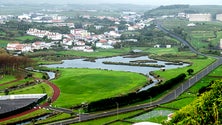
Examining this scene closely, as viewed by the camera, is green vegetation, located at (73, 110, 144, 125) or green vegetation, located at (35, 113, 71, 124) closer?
green vegetation, located at (73, 110, 144, 125)

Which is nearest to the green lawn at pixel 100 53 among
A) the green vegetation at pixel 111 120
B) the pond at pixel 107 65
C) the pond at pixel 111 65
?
the pond at pixel 111 65

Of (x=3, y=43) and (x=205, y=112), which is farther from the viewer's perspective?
(x=3, y=43)

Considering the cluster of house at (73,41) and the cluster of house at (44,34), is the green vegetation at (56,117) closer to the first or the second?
the cluster of house at (73,41)

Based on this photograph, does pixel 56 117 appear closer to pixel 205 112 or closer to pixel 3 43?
pixel 205 112

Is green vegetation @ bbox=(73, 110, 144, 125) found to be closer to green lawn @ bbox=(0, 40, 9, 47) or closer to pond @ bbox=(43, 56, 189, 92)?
pond @ bbox=(43, 56, 189, 92)

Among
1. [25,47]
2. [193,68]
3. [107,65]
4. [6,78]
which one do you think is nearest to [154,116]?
[6,78]

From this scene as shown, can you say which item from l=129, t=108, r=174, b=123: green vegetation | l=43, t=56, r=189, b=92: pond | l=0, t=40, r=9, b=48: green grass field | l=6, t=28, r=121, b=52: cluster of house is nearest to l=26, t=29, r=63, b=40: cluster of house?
l=6, t=28, r=121, b=52: cluster of house

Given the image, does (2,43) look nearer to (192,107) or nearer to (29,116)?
(29,116)

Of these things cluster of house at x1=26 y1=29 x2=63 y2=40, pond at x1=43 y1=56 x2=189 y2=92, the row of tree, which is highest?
the row of tree

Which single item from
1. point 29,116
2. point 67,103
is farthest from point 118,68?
point 29,116
